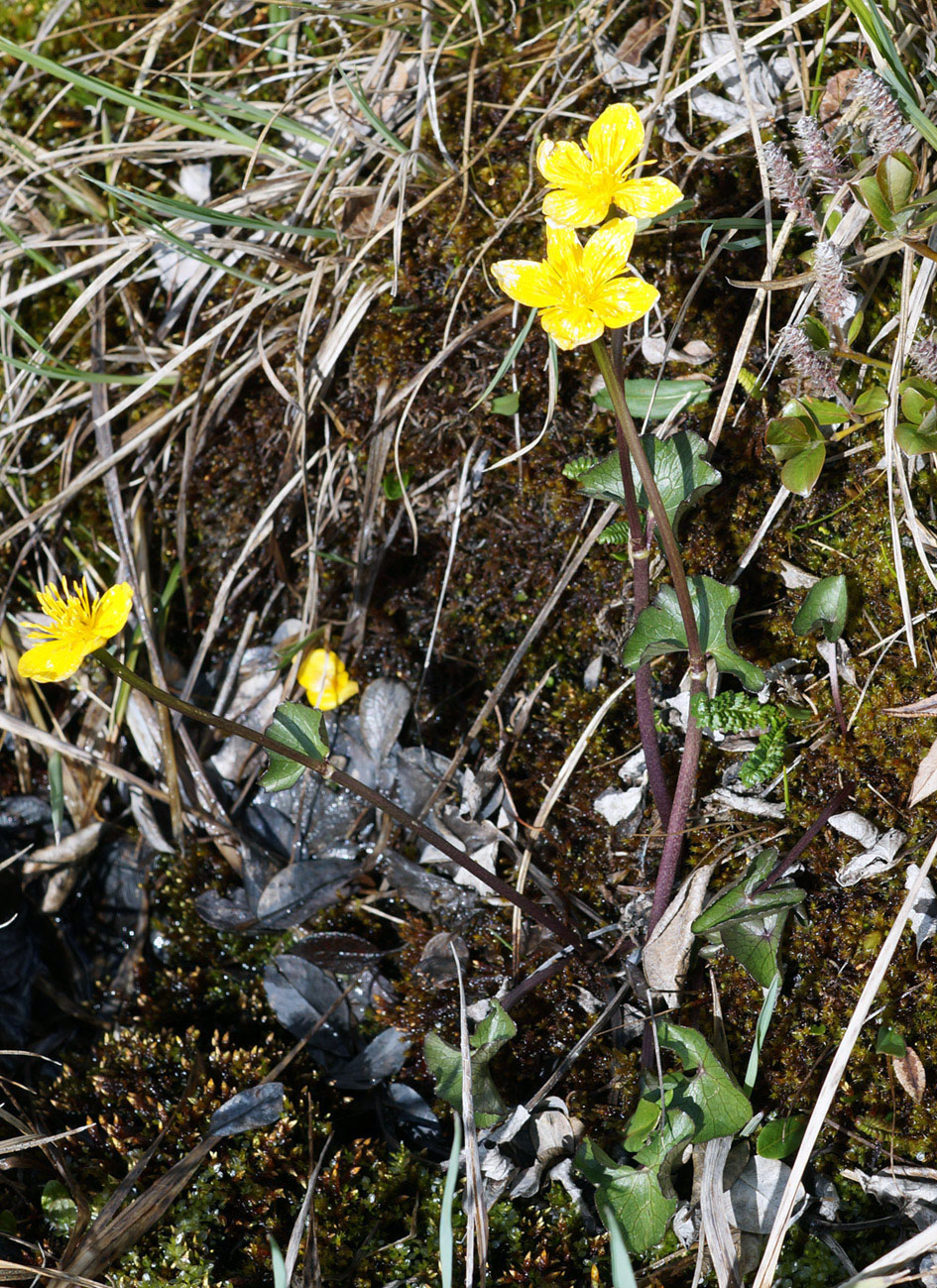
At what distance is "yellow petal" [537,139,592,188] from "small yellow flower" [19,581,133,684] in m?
1.12

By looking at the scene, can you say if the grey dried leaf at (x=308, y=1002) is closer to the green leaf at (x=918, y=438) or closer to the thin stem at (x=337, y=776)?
the thin stem at (x=337, y=776)

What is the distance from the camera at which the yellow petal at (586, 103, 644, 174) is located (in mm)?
1682

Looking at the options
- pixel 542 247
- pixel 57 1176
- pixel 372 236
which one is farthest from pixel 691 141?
pixel 57 1176

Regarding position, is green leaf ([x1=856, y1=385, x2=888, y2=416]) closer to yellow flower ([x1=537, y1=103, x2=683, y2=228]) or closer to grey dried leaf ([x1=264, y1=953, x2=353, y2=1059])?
yellow flower ([x1=537, y1=103, x2=683, y2=228])

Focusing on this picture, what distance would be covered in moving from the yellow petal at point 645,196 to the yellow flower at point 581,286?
73mm

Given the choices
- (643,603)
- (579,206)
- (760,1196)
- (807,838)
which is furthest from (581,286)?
(760,1196)

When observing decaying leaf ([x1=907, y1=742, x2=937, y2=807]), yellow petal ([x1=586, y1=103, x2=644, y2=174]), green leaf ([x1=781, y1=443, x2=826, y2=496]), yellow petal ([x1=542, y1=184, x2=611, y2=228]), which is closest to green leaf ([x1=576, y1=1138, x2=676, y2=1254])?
decaying leaf ([x1=907, y1=742, x2=937, y2=807])

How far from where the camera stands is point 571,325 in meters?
1.53

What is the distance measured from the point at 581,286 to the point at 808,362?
75 cm

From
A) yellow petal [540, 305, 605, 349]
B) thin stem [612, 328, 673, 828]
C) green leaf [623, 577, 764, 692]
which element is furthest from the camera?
green leaf [623, 577, 764, 692]

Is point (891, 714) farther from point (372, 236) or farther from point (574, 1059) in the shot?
point (372, 236)

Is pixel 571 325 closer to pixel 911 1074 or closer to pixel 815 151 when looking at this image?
pixel 815 151

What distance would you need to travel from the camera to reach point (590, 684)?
2449mm

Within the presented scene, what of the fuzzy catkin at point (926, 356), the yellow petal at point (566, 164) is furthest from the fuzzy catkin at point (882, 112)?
the yellow petal at point (566, 164)
